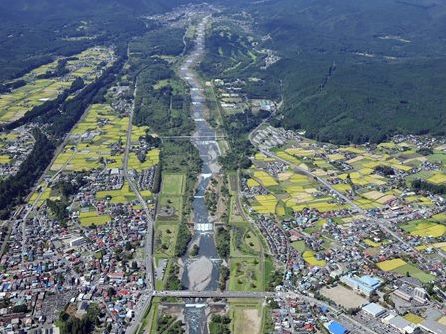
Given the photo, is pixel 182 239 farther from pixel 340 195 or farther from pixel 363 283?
pixel 340 195

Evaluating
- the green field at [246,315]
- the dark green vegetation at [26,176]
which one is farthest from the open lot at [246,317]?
the dark green vegetation at [26,176]

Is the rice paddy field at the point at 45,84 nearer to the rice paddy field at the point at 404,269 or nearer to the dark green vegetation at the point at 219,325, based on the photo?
the dark green vegetation at the point at 219,325

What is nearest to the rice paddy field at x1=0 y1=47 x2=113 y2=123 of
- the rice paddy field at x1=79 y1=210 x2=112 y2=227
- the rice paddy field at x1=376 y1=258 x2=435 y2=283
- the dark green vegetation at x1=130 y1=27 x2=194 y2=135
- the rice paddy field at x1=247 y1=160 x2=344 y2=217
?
the dark green vegetation at x1=130 y1=27 x2=194 y2=135

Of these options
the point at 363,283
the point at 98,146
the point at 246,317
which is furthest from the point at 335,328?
the point at 98,146

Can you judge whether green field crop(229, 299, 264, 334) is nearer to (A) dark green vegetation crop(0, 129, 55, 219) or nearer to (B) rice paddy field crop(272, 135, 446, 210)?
(B) rice paddy field crop(272, 135, 446, 210)

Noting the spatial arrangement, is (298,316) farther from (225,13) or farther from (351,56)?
(225,13)
